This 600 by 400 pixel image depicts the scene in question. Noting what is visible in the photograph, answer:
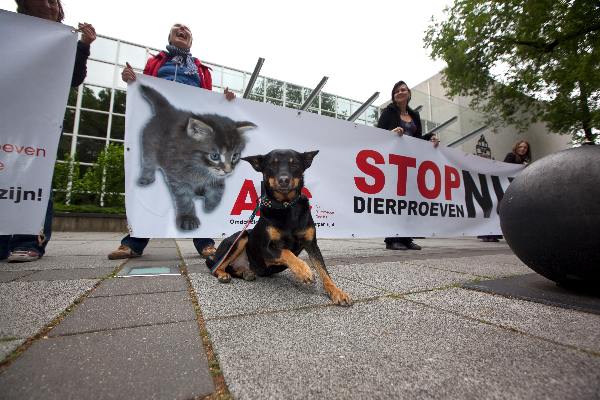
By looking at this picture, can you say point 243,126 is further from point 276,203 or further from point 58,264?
point 58,264

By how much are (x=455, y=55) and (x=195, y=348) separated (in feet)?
44.6

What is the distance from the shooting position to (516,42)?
33.2 feet

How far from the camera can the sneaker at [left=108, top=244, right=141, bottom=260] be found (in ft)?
10.5

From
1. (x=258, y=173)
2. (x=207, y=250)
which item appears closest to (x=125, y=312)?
(x=207, y=250)

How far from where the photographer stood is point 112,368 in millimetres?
958

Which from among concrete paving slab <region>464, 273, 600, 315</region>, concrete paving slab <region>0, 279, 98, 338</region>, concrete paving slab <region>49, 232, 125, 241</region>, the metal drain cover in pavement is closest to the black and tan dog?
the metal drain cover in pavement

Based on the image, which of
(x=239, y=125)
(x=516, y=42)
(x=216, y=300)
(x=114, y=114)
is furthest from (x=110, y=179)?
(x=516, y=42)

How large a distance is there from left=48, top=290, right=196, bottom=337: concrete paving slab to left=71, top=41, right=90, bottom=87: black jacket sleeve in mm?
2677

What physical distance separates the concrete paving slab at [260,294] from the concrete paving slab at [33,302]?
698 millimetres

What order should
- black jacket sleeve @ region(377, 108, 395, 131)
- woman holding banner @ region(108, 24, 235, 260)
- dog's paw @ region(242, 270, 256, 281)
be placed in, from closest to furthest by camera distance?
dog's paw @ region(242, 270, 256, 281) → woman holding banner @ region(108, 24, 235, 260) → black jacket sleeve @ region(377, 108, 395, 131)

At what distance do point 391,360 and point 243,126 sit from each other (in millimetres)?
3171

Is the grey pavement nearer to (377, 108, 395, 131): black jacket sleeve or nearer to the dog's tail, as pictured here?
the dog's tail

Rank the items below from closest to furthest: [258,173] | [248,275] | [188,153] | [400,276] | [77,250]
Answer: [248,275]
[400,276]
[188,153]
[258,173]
[77,250]

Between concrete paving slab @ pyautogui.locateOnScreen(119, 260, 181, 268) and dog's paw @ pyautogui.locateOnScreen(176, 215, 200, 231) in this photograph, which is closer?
concrete paving slab @ pyautogui.locateOnScreen(119, 260, 181, 268)
